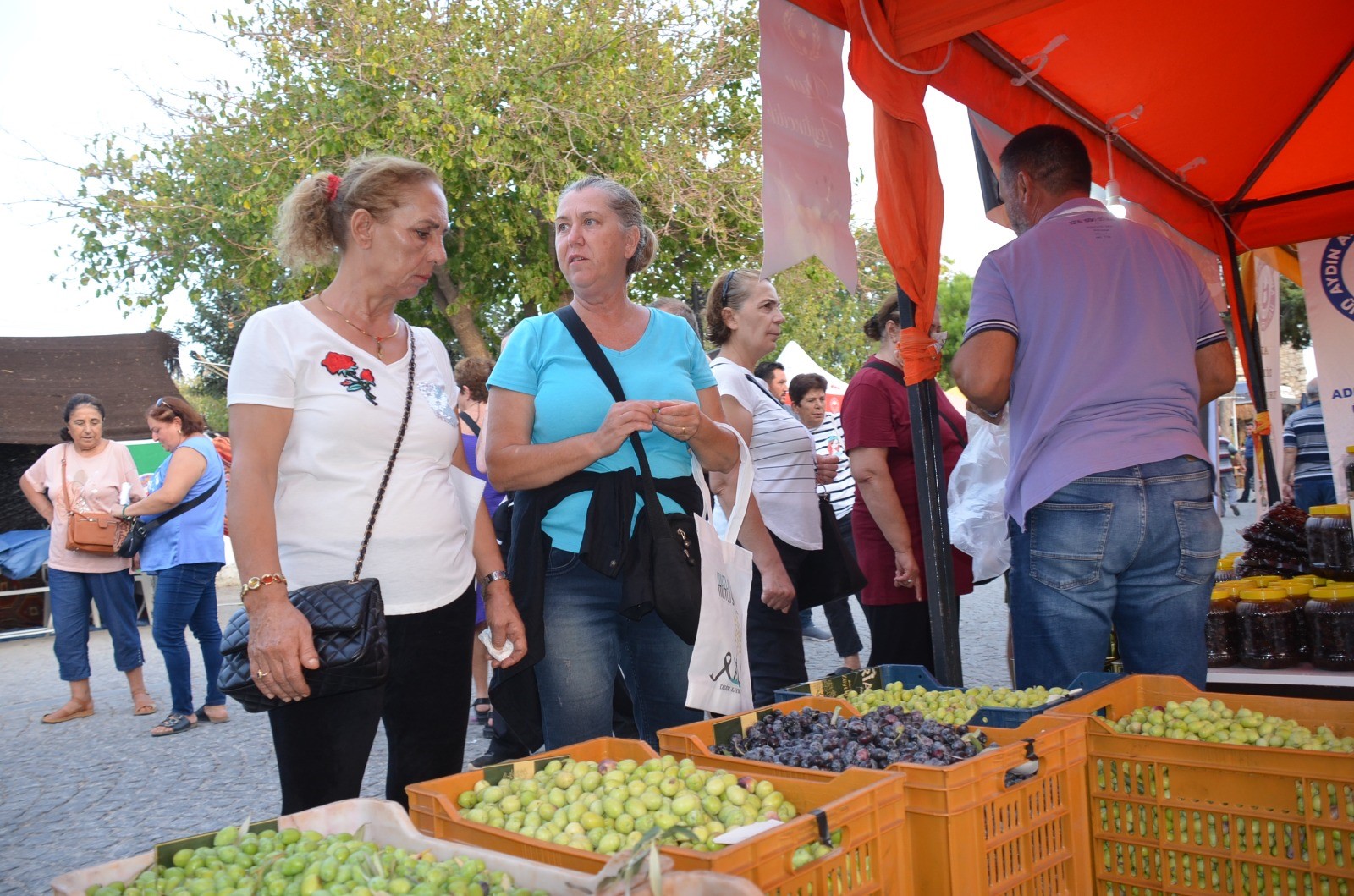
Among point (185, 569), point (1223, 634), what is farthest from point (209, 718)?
point (1223, 634)

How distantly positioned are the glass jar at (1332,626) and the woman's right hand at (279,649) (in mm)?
3716

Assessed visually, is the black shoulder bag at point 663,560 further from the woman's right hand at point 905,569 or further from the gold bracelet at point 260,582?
the woman's right hand at point 905,569

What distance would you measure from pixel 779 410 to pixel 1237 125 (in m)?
3.11

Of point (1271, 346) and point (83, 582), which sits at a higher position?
point (1271, 346)

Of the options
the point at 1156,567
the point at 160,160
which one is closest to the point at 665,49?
the point at 160,160

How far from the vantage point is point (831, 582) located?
401cm

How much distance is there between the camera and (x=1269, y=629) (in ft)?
13.3

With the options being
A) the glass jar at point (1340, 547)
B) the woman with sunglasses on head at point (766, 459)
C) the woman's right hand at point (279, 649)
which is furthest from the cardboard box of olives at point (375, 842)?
the glass jar at point (1340, 547)

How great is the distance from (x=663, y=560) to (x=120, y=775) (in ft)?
14.8

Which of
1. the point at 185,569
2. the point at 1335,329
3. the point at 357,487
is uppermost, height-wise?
the point at 1335,329

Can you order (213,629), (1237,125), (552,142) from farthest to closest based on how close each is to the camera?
(552,142)
(213,629)
(1237,125)

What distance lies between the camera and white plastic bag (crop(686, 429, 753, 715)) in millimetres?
2475

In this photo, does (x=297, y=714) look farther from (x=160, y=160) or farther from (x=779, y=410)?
(x=160, y=160)

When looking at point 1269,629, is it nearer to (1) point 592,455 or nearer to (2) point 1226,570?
(2) point 1226,570
